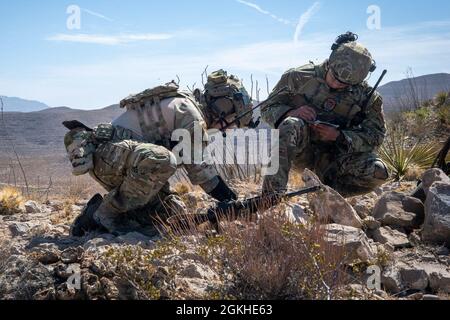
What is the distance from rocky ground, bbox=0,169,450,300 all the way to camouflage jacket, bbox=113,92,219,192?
651 millimetres

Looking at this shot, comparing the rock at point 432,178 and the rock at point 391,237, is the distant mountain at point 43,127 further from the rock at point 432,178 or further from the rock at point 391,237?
the rock at point 391,237

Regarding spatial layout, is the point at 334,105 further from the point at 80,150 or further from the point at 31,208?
the point at 31,208

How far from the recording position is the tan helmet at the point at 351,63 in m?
5.01

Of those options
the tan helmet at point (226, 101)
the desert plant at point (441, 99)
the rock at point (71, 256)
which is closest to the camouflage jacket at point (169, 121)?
the tan helmet at point (226, 101)

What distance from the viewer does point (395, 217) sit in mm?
4684

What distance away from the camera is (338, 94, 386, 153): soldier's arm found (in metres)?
5.21

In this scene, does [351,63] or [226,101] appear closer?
[226,101]

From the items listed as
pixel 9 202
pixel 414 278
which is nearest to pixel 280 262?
pixel 414 278

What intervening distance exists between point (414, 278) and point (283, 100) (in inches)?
96.5

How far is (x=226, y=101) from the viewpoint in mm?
4680

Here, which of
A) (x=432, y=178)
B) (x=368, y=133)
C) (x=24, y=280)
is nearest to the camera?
(x=24, y=280)

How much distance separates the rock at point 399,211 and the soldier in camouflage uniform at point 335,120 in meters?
0.41
